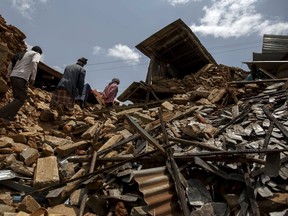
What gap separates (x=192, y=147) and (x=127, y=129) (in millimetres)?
1892

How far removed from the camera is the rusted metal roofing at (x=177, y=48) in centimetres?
1078

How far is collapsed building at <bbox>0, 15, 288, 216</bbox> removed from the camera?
2801mm

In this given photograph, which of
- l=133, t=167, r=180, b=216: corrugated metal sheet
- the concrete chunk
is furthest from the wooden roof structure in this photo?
l=133, t=167, r=180, b=216: corrugated metal sheet

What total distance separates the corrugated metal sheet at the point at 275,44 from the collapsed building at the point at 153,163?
3.88 meters

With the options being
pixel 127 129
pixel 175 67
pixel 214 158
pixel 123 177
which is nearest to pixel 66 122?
pixel 127 129

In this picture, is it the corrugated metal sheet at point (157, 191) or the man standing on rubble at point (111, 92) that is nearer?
the corrugated metal sheet at point (157, 191)

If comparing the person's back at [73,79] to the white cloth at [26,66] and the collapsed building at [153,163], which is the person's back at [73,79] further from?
the white cloth at [26,66]

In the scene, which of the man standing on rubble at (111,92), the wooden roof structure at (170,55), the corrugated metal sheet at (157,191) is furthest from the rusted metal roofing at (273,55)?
the corrugated metal sheet at (157,191)

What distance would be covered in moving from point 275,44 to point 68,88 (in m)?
A: 8.51

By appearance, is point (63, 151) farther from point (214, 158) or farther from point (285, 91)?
point (285, 91)

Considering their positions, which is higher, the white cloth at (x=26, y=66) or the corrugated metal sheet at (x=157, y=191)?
the white cloth at (x=26, y=66)

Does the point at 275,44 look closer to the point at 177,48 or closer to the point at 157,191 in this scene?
the point at 177,48

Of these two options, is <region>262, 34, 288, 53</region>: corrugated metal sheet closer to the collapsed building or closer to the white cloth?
the collapsed building

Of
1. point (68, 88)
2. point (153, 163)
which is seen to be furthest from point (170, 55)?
point (153, 163)
